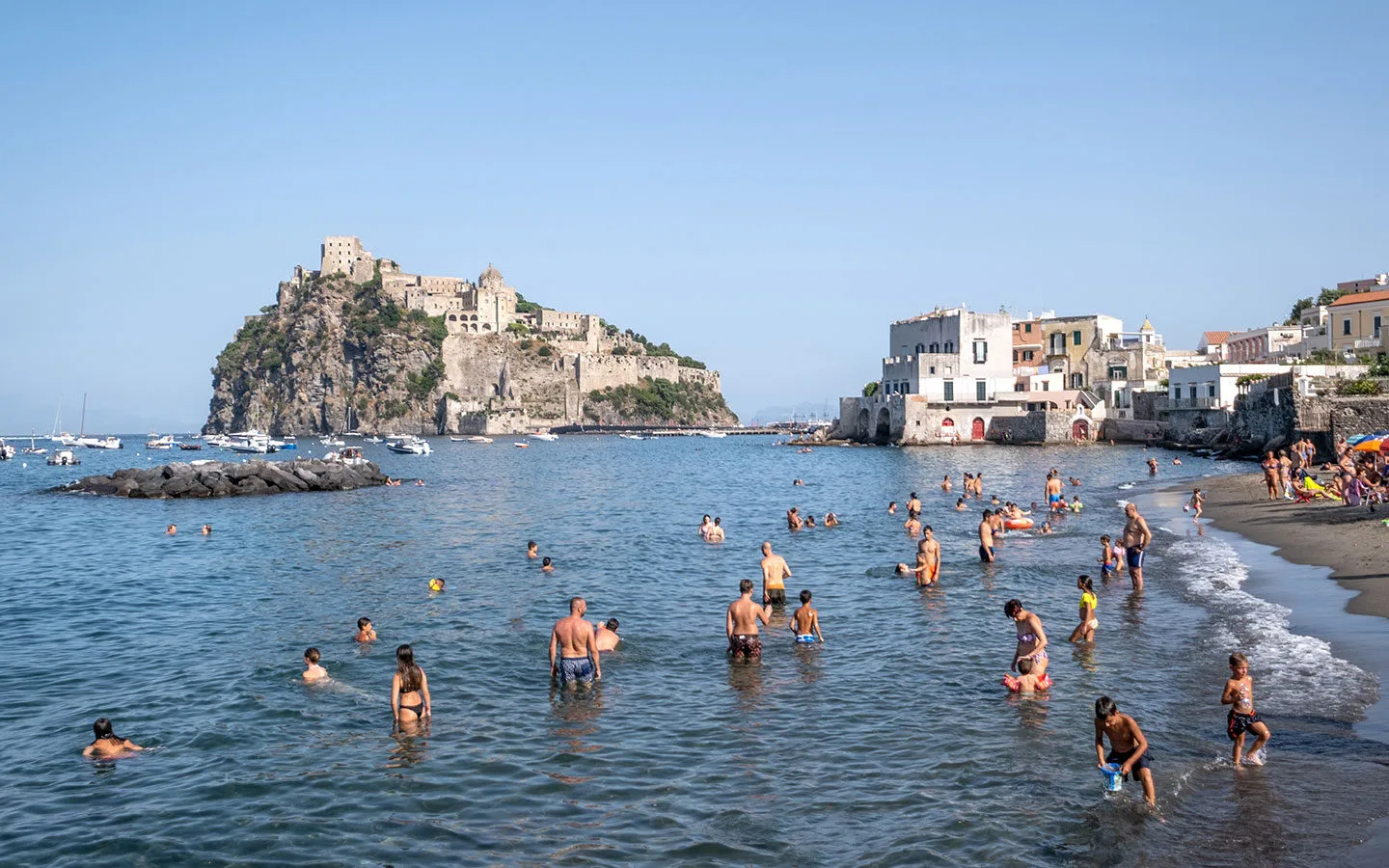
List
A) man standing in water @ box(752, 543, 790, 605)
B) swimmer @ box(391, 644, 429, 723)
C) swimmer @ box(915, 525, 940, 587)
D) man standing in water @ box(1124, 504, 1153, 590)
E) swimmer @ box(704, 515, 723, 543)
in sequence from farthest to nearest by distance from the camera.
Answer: swimmer @ box(704, 515, 723, 543) → swimmer @ box(915, 525, 940, 587) → man standing in water @ box(1124, 504, 1153, 590) → man standing in water @ box(752, 543, 790, 605) → swimmer @ box(391, 644, 429, 723)

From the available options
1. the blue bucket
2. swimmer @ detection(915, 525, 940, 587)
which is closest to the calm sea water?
the blue bucket

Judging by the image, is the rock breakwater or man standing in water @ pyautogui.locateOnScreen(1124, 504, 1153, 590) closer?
man standing in water @ pyautogui.locateOnScreen(1124, 504, 1153, 590)

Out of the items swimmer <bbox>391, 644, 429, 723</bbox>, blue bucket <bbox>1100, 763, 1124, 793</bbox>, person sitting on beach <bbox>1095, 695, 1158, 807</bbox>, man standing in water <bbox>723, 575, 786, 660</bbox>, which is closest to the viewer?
person sitting on beach <bbox>1095, 695, 1158, 807</bbox>

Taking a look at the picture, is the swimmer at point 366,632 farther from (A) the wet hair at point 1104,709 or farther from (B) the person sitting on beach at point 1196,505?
(B) the person sitting on beach at point 1196,505

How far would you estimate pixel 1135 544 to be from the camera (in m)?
20.2

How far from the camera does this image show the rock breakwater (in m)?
51.9

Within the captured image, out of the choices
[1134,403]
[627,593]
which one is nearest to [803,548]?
[627,593]

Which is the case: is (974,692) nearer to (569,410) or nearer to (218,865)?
(218,865)

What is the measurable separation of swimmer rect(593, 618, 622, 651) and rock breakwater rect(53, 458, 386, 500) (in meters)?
41.2

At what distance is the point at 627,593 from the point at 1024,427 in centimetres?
6450

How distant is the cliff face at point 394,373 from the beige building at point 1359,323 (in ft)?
378

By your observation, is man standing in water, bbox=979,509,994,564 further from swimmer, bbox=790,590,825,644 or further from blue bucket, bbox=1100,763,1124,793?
blue bucket, bbox=1100,763,1124,793

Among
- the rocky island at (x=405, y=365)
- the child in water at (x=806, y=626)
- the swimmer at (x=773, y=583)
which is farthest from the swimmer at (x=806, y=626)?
the rocky island at (x=405, y=365)

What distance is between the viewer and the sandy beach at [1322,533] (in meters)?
18.2
